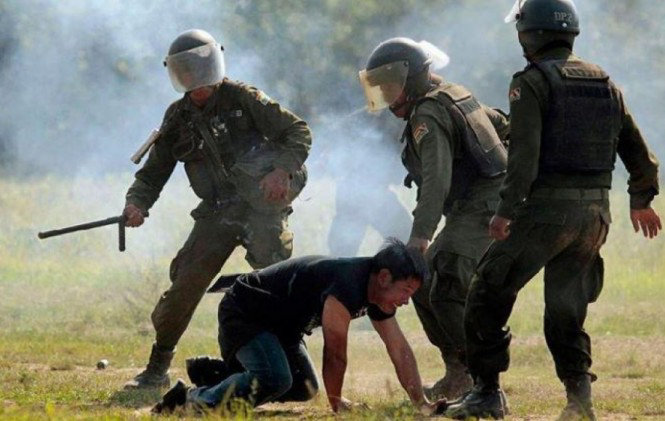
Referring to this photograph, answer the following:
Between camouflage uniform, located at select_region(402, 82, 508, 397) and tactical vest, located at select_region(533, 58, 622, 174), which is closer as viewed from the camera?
tactical vest, located at select_region(533, 58, 622, 174)

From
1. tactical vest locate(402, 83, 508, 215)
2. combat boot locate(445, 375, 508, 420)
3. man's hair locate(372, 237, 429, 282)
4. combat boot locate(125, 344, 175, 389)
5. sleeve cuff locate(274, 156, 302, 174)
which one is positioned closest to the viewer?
man's hair locate(372, 237, 429, 282)

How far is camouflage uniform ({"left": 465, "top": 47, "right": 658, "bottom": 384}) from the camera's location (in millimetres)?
7355

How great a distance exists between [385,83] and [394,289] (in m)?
1.82

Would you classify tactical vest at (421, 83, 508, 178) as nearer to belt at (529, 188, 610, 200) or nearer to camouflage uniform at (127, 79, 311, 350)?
belt at (529, 188, 610, 200)

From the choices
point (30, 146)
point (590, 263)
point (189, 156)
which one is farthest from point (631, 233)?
point (590, 263)

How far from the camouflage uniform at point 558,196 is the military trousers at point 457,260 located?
0.90 metres

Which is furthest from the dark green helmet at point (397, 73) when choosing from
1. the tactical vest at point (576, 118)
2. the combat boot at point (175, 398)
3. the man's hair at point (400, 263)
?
the combat boot at point (175, 398)

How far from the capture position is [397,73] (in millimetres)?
8742

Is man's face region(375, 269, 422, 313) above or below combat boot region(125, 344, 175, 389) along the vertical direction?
below

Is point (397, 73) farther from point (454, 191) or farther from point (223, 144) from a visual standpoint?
point (223, 144)

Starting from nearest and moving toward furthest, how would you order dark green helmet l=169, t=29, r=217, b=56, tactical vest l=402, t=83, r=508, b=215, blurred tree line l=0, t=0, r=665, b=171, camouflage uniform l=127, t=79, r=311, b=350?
tactical vest l=402, t=83, r=508, b=215 < camouflage uniform l=127, t=79, r=311, b=350 < dark green helmet l=169, t=29, r=217, b=56 < blurred tree line l=0, t=0, r=665, b=171

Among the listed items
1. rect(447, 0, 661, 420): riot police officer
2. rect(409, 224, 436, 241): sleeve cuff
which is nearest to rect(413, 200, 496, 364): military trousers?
rect(409, 224, 436, 241): sleeve cuff

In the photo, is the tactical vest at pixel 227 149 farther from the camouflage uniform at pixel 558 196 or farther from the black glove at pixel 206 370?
the camouflage uniform at pixel 558 196

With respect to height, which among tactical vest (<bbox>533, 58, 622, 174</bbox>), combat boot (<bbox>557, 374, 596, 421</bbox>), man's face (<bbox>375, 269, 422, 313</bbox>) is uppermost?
tactical vest (<bbox>533, 58, 622, 174</bbox>)
